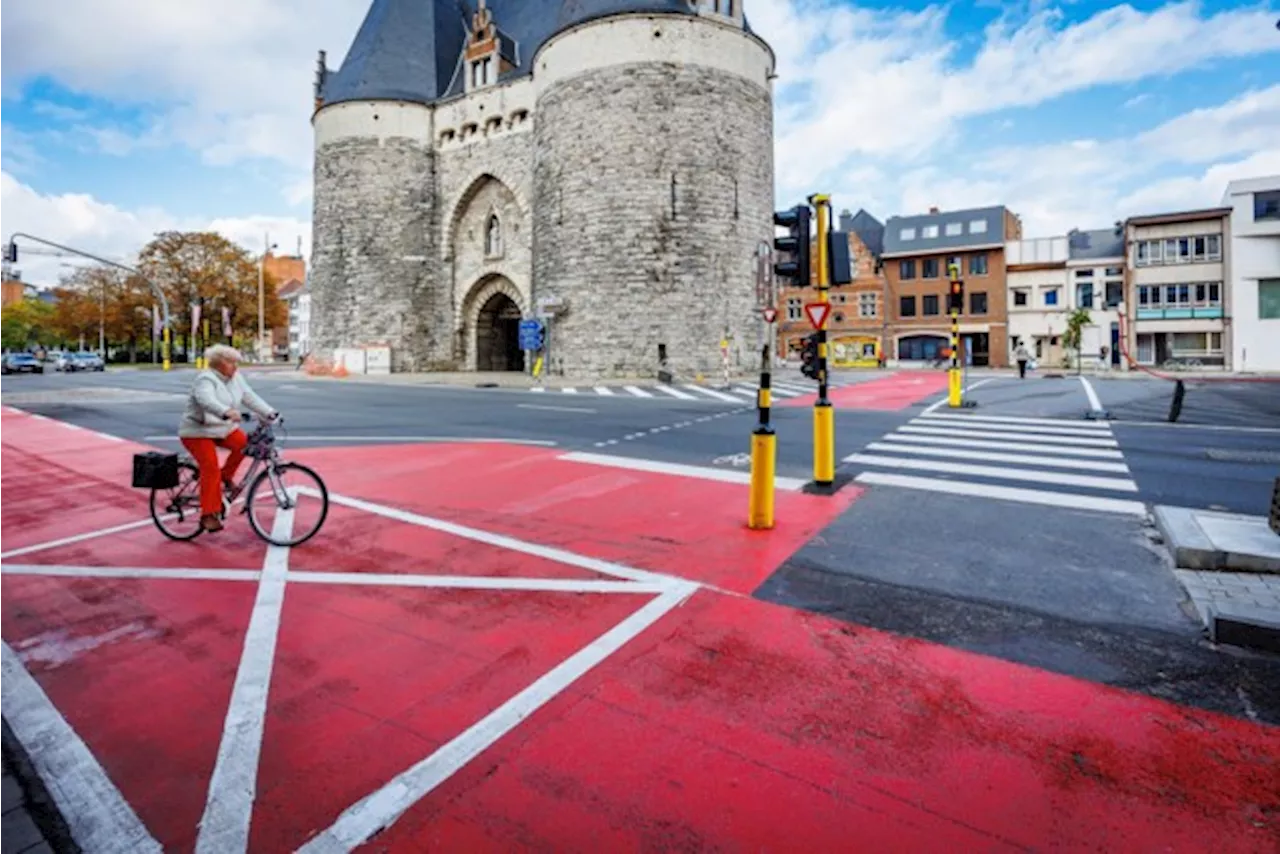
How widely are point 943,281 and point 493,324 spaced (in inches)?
1163

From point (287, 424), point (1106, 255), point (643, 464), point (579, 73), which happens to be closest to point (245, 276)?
point (579, 73)

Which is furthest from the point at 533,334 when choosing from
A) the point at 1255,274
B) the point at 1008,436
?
the point at 1255,274

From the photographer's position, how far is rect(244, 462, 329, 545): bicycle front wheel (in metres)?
5.20

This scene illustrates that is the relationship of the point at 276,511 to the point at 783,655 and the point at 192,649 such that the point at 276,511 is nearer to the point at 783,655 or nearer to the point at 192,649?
the point at 192,649

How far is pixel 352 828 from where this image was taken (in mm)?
2135

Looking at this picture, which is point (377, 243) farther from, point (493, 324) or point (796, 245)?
point (796, 245)

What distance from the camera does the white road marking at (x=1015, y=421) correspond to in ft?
37.5

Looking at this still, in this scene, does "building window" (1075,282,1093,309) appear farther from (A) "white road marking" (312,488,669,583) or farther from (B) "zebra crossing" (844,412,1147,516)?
(A) "white road marking" (312,488,669,583)

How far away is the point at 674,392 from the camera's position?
2061 centimetres

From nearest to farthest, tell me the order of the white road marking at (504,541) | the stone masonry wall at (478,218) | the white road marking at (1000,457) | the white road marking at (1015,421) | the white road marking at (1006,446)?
1. the white road marking at (504,541)
2. the white road marking at (1000,457)
3. the white road marking at (1006,446)
4. the white road marking at (1015,421)
5. the stone masonry wall at (478,218)

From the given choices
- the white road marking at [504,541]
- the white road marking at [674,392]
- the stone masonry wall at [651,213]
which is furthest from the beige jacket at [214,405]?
the stone masonry wall at [651,213]

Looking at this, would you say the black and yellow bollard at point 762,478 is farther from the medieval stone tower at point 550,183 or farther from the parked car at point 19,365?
the parked car at point 19,365

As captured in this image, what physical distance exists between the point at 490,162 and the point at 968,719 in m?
34.5

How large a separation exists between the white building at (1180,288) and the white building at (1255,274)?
2.39 ft
